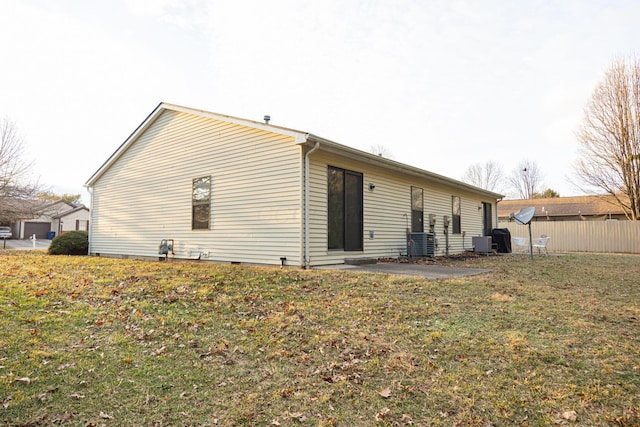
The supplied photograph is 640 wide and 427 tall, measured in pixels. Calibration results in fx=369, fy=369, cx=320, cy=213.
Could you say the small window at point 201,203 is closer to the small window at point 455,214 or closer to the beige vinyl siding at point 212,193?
the beige vinyl siding at point 212,193

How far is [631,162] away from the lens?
1916cm

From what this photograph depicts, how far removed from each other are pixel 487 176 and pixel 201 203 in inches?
1537

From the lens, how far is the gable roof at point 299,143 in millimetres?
7871

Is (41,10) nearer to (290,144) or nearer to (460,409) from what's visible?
(290,144)

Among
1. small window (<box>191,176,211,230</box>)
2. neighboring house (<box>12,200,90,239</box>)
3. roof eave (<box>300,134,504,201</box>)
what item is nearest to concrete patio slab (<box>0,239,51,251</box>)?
neighboring house (<box>12,200,90,239</box>)

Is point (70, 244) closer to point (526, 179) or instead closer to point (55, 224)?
point (55, 224)

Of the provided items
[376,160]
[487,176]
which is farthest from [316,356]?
[487,176]

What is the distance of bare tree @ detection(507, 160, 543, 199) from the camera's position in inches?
1711

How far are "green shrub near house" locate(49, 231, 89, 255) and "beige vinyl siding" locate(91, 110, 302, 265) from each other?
1.58 ft

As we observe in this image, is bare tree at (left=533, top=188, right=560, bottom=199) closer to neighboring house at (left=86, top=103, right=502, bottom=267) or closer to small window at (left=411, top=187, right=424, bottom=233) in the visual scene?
neighboring house at (left=86, top=103, right=502, bottom=267)

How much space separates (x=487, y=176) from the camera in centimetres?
4197

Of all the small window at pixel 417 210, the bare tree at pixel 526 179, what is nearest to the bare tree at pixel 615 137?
the small window at pixel 417 210

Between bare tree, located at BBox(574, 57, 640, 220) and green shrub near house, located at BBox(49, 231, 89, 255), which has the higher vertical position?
bare tree, located at BBox(574, 57, 640, 220)

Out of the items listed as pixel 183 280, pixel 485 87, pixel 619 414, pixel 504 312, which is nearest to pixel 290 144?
pixel 183 280
